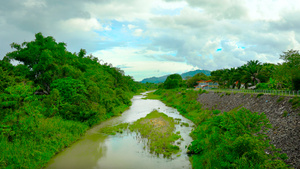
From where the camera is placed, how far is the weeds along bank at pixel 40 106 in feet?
62.1

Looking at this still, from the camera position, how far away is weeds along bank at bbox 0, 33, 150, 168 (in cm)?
1892

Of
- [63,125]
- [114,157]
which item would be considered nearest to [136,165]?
[114,157]

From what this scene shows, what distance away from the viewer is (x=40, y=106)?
80.4ft

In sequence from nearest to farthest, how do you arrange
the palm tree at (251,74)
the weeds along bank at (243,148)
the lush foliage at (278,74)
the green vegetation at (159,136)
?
the weeds along bank at (243,148) → the green vegetation at (159,136) → the lush foliage at (278,74) → the palm tree at (251,74)

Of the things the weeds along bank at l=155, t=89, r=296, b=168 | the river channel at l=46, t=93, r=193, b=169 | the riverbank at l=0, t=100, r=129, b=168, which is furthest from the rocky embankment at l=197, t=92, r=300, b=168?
the riverbank at l=0, t=100, r=129, b=168

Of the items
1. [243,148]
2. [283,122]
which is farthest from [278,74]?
[243,148]

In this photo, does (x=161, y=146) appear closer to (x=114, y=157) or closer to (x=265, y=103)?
(x=114, y=157)

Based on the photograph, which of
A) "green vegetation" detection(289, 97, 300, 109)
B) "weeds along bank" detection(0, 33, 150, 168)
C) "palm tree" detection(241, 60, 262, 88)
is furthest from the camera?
"palm tree" detection(241, 60, 262, 88)

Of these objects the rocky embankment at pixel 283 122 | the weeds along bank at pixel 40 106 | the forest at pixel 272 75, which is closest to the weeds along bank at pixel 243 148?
the rocky embankment at pixel 283 122

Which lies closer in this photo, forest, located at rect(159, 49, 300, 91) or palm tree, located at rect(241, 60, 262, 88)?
forest, located at rect(159, 49, 300, 91)

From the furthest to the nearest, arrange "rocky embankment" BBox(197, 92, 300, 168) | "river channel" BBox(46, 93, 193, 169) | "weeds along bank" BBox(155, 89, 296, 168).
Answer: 1. "river channel" BBox(46, 93, 193, 169)
2. "rocky embankment" BBox(197, 92, 300, 168)
3. "weeds along bank" BBox(155, 89, 296, 168)

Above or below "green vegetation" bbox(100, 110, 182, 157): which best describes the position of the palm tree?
above

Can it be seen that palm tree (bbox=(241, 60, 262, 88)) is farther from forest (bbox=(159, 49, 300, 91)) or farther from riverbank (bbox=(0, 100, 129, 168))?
riverbank (bbox=(0, 100, 129, 168))

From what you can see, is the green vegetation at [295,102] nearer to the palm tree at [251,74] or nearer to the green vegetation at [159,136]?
the green vegetation at [159,136]
